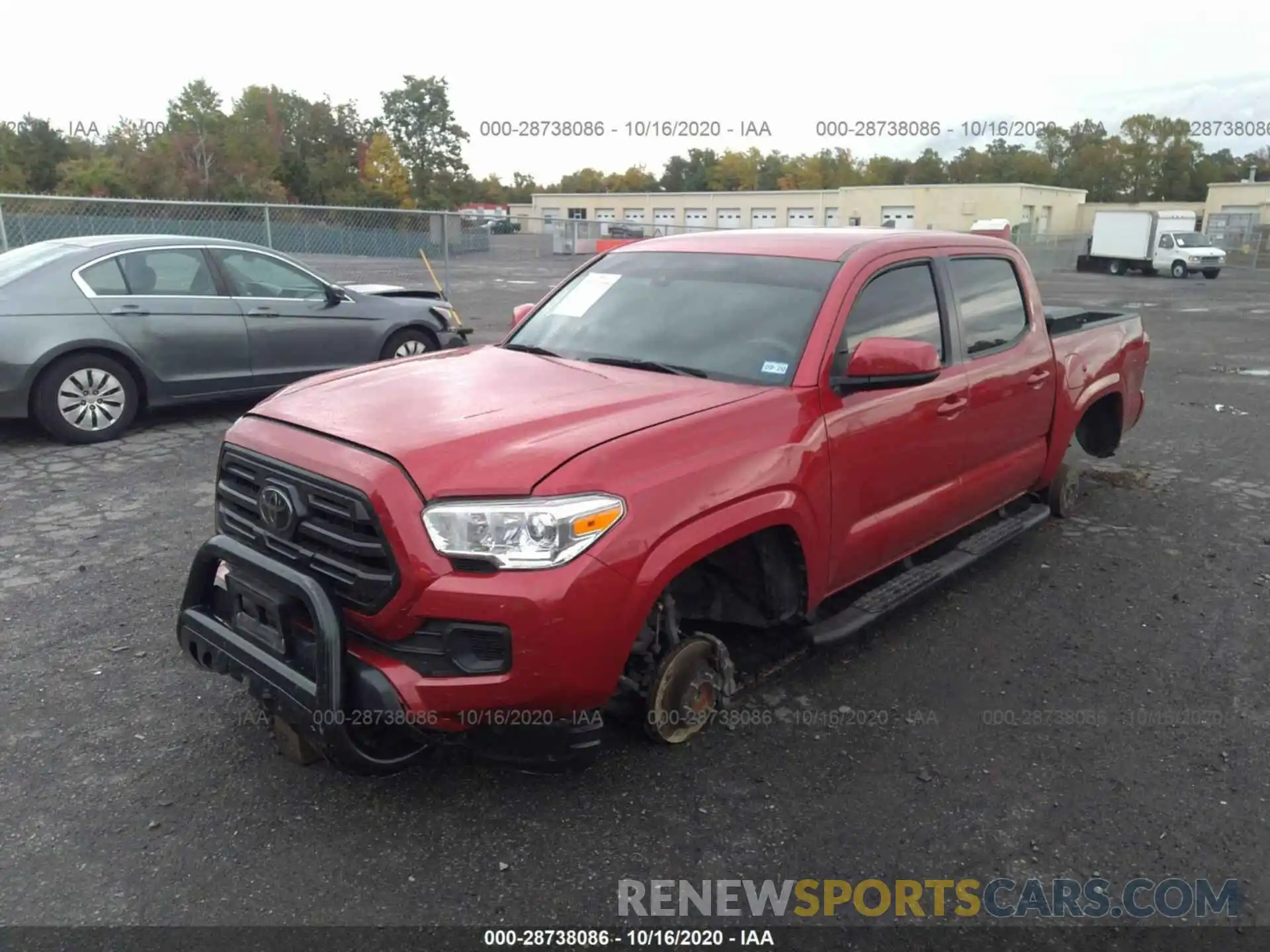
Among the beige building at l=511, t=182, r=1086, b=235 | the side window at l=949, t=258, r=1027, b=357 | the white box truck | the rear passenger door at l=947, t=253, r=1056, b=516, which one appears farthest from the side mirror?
the beige building at l=511, t=182, r=1086, b=235

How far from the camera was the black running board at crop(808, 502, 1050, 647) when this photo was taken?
12.5 ft

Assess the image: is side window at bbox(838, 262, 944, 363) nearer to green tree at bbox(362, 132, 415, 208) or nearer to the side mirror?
the side mirror

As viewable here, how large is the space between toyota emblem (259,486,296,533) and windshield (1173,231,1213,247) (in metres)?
41.3

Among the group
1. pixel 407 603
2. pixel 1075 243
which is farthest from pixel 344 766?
pixel 1075 243

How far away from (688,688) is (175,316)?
615 centimetres

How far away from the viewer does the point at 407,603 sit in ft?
8.88

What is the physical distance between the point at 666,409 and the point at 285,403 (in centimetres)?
138

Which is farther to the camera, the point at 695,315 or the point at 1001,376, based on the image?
the point at 1001,376

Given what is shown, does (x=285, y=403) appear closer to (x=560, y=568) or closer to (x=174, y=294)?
(x=560, y=568)

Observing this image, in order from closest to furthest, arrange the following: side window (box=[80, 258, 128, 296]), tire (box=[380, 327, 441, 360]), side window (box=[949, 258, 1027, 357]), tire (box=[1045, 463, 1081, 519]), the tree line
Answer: side window (box=[949, 258, 1027, 357]), tire (box=[1045, 463, 1081, 519]), side window (box=[80, 258, 128, 296]), tire (box=[380, 327, 441, 360]), the tree line

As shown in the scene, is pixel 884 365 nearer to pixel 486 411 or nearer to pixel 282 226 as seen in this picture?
pixel 486 411

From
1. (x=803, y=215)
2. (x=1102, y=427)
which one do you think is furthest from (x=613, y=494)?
(x=803, y=215)

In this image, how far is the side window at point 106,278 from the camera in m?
7.28

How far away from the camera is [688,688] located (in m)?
3.29
